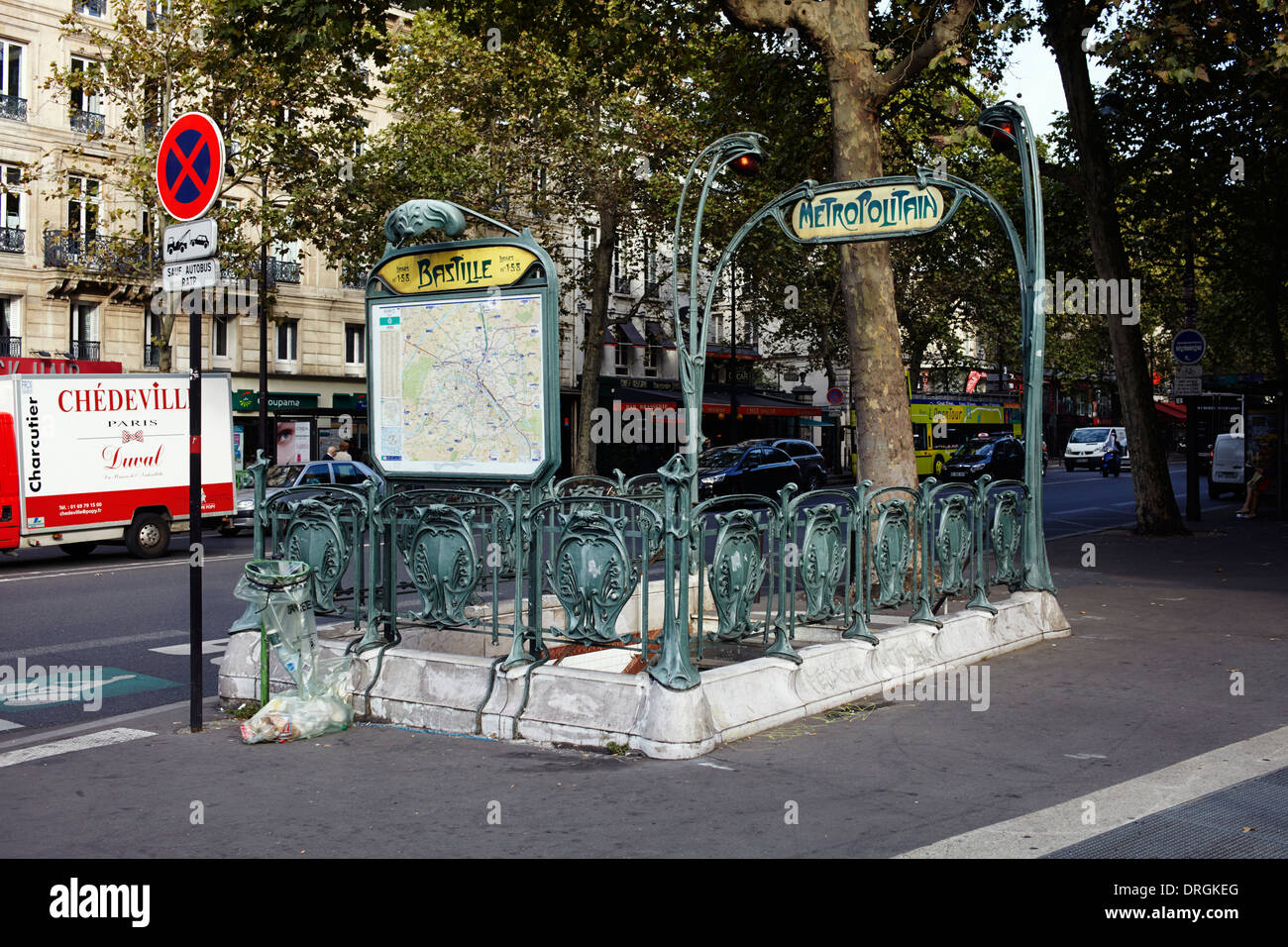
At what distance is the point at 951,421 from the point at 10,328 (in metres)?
33.7

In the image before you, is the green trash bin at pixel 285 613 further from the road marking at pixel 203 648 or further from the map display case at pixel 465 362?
the road marking at pixel 203 648

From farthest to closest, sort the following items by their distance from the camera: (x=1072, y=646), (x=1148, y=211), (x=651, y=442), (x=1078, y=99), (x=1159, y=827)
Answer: (x=651, y=442) < (x=1148, y=211) < (x=1078, y=99) < (x=1072, y=646) < (x=1159, y=827)

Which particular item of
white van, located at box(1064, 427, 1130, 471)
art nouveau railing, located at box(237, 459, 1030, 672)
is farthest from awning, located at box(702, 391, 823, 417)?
art nouveau railing, located at box(237, 459, 1030, 672)

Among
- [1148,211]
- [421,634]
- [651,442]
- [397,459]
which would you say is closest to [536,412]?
[397,459]

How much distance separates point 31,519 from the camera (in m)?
17.7

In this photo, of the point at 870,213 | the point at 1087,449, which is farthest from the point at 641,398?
the point at 870,213

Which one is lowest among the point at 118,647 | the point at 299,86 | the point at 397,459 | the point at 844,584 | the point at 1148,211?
the point at 118,647

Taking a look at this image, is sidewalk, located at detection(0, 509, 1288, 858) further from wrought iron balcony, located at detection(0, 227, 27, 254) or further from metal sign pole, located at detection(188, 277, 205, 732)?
wrought iron balcony, located at detection(0, 227, 27, 254)

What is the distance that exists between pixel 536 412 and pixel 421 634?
2050mm

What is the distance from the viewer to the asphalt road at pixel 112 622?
8648 mm

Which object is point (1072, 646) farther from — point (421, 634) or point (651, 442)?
point (651, 442)

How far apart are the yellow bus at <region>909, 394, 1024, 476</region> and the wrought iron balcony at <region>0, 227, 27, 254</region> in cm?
2562

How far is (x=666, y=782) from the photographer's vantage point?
6.04 m
